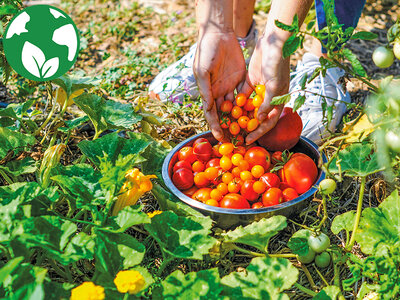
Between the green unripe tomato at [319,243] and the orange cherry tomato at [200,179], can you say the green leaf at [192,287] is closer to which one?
the green unripe tomato at [319,243]

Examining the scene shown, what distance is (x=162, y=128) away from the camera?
2.42 metres

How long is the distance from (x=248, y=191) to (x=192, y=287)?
2.14 feet

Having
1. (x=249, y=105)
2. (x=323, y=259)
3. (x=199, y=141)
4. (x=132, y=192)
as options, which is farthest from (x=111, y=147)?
(x=323, y=259)

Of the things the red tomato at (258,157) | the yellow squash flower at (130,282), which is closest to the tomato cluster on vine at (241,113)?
the red tomato at (258,157)

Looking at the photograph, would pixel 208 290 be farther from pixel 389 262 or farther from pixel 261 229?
pixel 389 262

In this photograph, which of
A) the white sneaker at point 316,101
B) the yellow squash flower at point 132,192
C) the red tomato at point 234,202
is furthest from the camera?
the white sneaker at point 316,101

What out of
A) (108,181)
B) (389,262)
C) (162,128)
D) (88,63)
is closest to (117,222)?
(108,181)

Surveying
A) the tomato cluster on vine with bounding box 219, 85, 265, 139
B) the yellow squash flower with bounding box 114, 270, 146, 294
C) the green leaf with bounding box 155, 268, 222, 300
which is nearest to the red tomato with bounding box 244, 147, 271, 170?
the tomato cluster on vine with bounding box 219, 85, 265, 139

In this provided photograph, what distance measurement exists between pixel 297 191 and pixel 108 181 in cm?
82

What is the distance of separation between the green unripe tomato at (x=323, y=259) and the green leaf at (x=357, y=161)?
302 millimetres

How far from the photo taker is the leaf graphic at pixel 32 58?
1.99 m

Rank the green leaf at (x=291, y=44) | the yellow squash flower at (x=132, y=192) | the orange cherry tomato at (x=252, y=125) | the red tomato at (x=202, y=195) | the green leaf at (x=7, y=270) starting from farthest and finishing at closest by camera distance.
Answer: the orange cherry tomato at (x=252, y=125), the red tomato at (x=202, y=195), the yellow squash flower at (x=132, y=192), the green leaf at (x=291, y=44), the green leaf at (x=7, y=270)

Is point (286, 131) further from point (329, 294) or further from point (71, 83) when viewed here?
point (71, 83)

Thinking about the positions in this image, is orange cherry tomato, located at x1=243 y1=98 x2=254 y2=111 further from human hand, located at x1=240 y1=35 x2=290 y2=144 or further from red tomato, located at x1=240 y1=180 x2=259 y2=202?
red tomato, located at x1=240 y1=180 x2=259 y2=202
